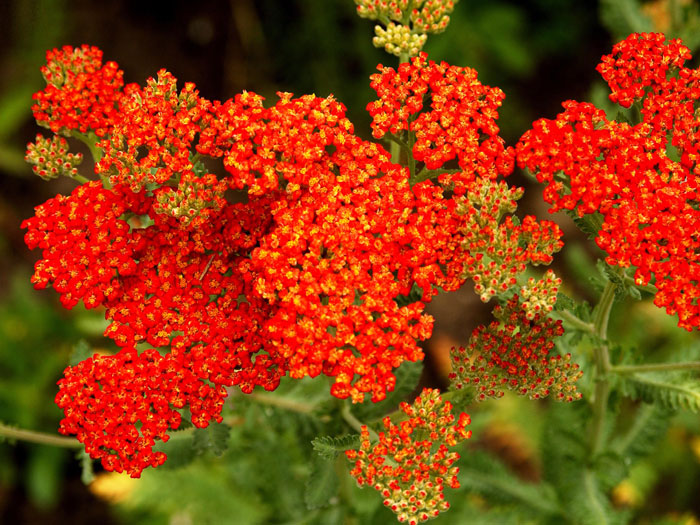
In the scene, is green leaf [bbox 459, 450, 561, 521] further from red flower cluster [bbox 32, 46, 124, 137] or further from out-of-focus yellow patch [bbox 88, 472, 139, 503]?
red flower cluster [bbox 32, 46, 124, 137]

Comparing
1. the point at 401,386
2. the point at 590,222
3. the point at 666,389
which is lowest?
the point at 401,386

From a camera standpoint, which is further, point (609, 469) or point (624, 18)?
point (624, 18)

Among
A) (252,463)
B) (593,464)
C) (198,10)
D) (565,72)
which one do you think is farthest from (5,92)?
(593,464)

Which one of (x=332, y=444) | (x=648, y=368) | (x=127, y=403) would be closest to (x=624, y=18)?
(x=648, y=368)

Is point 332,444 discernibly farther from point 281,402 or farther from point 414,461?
point 281,402

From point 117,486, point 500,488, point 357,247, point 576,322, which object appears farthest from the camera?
point 117,486

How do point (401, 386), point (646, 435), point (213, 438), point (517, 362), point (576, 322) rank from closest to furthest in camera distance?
point (517, 362), point (576, 322), point (213, 438), point (401, 386), point (646, 435)
